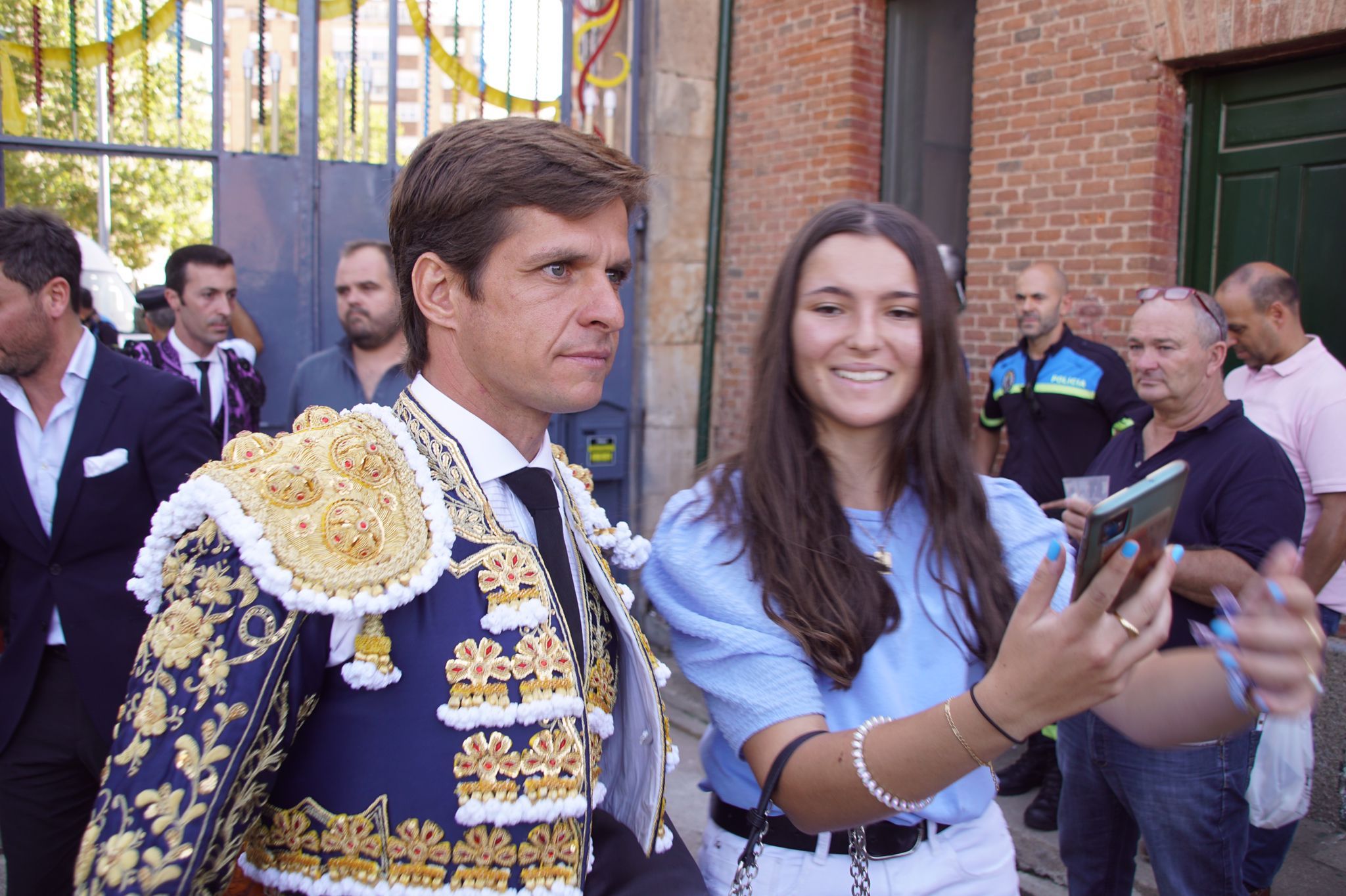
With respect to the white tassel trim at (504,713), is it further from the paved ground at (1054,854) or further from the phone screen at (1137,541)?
the paved ground at (1054,854)

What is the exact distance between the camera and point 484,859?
4.23ft

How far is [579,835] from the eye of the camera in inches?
53.8

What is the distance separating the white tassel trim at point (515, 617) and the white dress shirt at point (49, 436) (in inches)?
77.3

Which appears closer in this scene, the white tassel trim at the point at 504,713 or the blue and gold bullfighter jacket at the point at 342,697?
the blue and gold bullfighter jacket at the point at 342,697

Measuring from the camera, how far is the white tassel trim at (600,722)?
4.99 feet

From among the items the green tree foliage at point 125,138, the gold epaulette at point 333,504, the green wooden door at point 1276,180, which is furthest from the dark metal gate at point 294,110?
the gold epaulette at point 333,504

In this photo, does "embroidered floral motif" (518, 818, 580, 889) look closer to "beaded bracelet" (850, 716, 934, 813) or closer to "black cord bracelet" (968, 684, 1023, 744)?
"beaded bracelet" (850, 716, 934, 813)

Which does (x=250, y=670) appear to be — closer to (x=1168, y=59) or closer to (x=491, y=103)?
(x=1168, y=59)

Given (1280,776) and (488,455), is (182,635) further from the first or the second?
(1280,776)

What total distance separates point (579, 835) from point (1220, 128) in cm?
513

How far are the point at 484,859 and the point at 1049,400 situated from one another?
4.19 metres

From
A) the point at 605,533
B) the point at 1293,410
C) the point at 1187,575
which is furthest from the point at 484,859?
the point at 1293,410

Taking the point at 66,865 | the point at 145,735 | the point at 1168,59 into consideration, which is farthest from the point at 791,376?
the point at 1168,59

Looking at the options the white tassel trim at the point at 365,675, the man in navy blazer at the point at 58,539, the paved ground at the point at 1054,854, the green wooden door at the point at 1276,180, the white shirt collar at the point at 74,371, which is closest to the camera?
the white tassel trim at the point at 365,675
